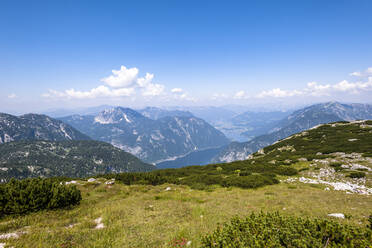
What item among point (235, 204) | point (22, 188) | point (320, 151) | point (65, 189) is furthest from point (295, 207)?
point (320, 151)

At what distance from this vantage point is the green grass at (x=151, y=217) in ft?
24.8

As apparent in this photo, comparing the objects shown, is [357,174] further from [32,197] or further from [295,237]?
[32,197]

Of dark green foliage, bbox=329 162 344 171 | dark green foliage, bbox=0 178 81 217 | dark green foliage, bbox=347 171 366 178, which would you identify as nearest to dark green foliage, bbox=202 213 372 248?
dark green foliage, bbox=0 178 81 217

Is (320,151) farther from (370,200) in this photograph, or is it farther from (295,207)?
(295,207)

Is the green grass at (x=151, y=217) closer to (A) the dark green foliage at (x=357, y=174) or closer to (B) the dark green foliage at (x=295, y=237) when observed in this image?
(B) the dark green foliage at (x=295, y=237)

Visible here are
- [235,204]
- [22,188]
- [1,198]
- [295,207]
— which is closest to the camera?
[1,198]

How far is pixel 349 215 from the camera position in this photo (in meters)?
9.89

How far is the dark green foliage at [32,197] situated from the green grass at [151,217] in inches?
26.1

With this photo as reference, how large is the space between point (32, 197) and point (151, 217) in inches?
298

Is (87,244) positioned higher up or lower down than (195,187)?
higher up

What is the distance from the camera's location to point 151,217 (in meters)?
10.6

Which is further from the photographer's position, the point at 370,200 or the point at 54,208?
the point at 370,200

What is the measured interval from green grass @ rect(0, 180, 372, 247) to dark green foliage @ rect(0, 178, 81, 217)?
2.18 feet

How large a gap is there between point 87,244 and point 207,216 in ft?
22.7
